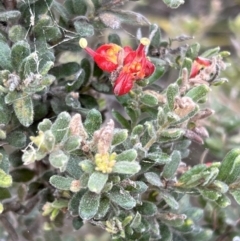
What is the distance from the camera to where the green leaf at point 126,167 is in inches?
28.5

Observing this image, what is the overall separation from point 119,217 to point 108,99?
0.45 m

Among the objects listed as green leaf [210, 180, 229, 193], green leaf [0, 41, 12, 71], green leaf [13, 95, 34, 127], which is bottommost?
green leaf [210, 180, 229, 193]

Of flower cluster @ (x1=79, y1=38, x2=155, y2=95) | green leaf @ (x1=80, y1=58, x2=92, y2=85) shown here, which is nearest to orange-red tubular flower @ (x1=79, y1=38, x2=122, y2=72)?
flower cluster @ (x1=79, y1=38, x2=155, y2=95)

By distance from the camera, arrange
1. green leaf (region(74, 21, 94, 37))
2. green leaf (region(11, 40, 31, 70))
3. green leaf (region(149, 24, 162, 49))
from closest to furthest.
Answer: green leaf (region(11, 40, 31, 70)), green leaf (region(74, 21, 94, 37)), green leaf (region(149, 24, 162, 49))

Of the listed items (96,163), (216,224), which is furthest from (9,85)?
(216,224)

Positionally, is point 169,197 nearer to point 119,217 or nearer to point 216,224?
point 119,217

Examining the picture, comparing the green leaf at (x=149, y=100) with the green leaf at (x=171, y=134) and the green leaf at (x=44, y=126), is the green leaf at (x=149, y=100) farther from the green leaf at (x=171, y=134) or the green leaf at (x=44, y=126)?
the green leaf at (x=44, y=126)

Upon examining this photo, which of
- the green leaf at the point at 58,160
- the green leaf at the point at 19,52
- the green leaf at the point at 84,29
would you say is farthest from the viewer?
the green leaf at the point at 84,29

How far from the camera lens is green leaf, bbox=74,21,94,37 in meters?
0.92

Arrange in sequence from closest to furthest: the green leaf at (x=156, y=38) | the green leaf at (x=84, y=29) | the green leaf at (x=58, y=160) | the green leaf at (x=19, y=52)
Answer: the green leaf at (x=58, y=160) → the green leaf at (x=19, y=52) → the green leaf at (x=84, y=29) → the green leaf at (x=156, y=38)

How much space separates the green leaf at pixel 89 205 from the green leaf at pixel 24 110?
15 centimetres

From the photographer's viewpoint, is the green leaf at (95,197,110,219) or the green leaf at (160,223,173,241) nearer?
the green leaf at (95,197,110,219)

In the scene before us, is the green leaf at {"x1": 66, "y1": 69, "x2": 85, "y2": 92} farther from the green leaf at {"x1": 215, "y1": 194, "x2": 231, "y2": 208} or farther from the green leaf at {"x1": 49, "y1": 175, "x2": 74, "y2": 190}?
the green leaf at {"x1": 215, "y1": 194, "x2": 231, "y2": 208}

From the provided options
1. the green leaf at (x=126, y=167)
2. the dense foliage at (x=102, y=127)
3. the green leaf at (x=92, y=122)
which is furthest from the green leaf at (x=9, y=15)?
the green leaf at (x=126, y=167)
